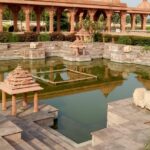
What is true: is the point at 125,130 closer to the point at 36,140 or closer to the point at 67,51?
the point at 36,140

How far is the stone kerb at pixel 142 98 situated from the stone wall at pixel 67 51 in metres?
10.4

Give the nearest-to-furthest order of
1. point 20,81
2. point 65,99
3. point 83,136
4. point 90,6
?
point 83,136 < point 20,81 < point 65,99 < point 90,6

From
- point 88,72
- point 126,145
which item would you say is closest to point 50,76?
point 88,72

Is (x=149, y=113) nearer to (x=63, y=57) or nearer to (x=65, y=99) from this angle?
(x=65, y=99)

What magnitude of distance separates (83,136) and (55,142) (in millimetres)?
1100

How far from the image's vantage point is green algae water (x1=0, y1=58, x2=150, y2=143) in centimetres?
862

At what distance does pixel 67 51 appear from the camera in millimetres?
21688

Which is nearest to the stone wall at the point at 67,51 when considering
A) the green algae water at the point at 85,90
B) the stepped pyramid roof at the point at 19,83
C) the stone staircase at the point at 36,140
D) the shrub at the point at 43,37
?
the green algae water at the point at 85,90

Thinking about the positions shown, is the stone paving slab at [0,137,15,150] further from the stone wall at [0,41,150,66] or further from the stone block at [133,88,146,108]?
the stone wall at [0,41,150,66]

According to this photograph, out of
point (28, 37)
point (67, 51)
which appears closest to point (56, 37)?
point (28, 37)

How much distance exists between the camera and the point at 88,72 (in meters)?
16.2

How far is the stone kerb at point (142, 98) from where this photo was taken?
317 inches

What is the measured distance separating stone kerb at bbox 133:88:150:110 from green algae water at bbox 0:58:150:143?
1125mm

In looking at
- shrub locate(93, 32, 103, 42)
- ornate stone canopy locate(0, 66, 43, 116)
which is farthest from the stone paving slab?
shrub locate(93, 32, 103, 42)
